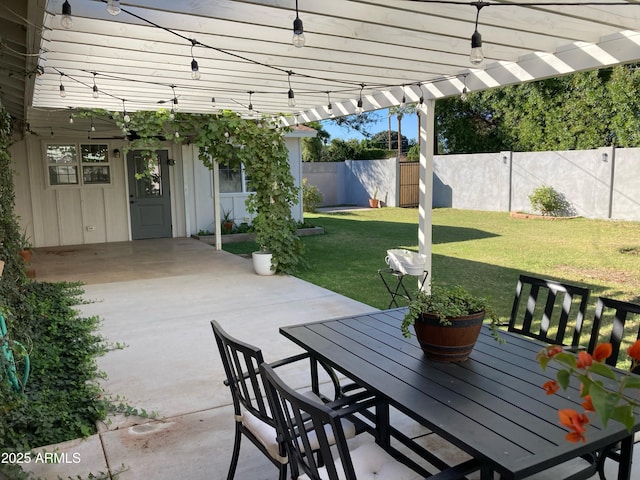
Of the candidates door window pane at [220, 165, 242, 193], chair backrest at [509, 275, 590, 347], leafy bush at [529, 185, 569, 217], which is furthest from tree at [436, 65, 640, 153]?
chair backrest at [509, 275, 590, 347]

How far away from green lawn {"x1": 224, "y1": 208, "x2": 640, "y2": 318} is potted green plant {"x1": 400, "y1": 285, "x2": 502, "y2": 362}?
315cm

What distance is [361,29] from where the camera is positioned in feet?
11.2

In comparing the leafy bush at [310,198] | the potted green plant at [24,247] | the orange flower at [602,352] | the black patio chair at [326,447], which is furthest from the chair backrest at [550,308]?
the leafy bush at [310,198]

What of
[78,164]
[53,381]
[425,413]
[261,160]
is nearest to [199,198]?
[78,164]

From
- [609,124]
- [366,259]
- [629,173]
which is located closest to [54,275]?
[366,259]

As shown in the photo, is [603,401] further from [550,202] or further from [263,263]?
[550,202]

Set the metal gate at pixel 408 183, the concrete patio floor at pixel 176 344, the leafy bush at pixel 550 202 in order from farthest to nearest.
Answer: the metal gate at pixel 408 183 → the leafy bush at pixel 550 202 → the concrete patio floor at pixel 176 344

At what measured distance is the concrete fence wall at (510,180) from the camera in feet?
40.7

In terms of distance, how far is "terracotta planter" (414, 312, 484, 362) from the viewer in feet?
7.00

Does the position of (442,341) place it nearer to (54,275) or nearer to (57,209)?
(54,275)

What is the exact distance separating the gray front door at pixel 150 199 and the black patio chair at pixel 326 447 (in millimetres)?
9741

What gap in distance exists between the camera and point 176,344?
4371 millimetres

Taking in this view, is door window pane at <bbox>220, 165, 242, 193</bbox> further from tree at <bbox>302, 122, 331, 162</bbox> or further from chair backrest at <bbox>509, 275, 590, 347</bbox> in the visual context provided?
tree at <bbox>302, 122, 331, 162</bbox>

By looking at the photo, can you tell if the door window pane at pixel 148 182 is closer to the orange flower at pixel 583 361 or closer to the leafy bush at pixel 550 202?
the leafy bush at pixel 550 202
